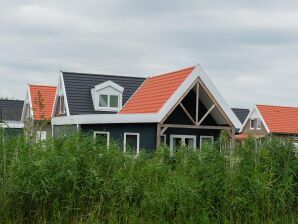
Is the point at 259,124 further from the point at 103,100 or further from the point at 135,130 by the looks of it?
the point at 135,130

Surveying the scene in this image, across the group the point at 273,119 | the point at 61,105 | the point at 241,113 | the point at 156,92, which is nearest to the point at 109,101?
the point at 61,105

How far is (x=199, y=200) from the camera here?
28.1 feet

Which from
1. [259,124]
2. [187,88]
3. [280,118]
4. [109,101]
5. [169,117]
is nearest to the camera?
[187,88]

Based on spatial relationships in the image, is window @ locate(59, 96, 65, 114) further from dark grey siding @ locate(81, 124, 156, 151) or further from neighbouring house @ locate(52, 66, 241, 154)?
dark grey siding @ locate(81, 124, 156, 151)

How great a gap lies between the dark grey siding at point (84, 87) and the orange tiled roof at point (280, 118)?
59.0 feet

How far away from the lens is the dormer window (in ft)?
102

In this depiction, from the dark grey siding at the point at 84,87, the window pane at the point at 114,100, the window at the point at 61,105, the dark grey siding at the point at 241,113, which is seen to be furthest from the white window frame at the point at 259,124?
the window at the point at 61,105

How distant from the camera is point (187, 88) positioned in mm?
22375

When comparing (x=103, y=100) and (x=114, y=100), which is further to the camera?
(x=114, y=100)

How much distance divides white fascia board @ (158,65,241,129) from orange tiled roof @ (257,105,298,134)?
23.3m

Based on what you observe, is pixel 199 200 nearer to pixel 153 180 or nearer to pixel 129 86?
pixel 153 180

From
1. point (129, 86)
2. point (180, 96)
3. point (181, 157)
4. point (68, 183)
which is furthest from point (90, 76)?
point (68, 183)

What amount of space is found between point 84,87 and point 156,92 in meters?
7.89

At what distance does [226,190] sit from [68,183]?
8.47 ft
